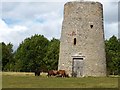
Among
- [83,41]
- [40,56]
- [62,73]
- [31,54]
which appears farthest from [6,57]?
[62,73]

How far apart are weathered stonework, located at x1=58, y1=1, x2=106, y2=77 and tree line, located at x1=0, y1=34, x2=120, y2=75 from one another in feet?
115

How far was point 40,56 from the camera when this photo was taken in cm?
9056

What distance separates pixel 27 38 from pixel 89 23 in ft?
195

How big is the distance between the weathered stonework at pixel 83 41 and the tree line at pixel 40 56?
3509 centimetres

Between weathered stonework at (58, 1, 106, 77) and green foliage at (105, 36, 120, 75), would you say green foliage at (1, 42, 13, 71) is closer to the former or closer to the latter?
green foliage at (105, 36, 120, 75)

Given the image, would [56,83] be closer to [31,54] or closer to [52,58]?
[52,58]

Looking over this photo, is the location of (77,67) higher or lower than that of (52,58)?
lower

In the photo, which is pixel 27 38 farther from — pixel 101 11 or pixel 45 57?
pixel 101 11

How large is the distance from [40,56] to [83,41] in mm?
49689

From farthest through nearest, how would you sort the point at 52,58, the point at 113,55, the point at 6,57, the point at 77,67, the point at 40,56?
the point at 6,57 → the point at 40,56 → the point at 52,58 → the point at 113,55 → the point at 77,67

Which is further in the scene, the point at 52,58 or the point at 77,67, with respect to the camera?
the point at 52,58

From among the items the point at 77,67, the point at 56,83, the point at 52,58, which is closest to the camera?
the point at 56,83

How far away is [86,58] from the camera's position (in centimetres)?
4119

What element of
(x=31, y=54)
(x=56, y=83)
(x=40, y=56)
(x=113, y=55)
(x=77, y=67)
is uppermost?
(x=31, y=54)
